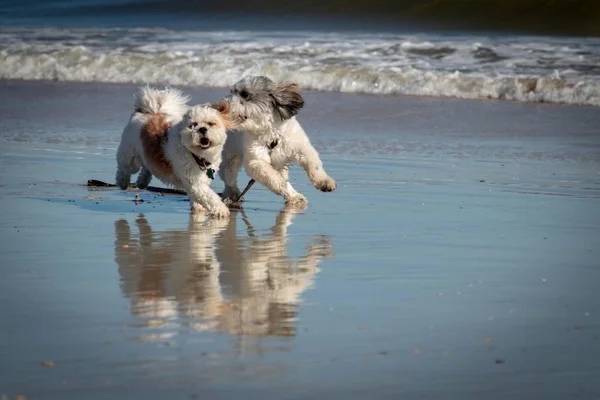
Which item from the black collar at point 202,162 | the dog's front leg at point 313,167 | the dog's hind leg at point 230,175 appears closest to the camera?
the black collar at point 202,162

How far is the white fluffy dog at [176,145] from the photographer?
26.5 ft

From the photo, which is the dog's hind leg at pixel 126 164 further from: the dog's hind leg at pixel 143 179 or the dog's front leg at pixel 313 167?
the dog's front leg at pixel 313 167

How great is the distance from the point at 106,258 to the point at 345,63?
46.6ft

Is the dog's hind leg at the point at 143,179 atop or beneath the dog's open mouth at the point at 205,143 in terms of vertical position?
beneath

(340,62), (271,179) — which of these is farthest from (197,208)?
(340,62)

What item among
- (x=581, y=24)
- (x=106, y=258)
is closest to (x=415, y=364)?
(x=106, y=258)

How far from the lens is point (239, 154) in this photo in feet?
29.4

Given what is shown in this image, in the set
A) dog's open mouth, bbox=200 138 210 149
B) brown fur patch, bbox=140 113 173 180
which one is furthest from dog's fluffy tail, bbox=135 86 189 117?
dog's open mouth, bbox=200 138 210 149

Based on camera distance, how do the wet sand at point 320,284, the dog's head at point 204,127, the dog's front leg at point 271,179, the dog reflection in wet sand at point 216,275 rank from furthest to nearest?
the dog's front leg at point 271,179 < the dog's head at point 204,127 < the dog reflection in wet sand at point 216,275 < the wet sand at point 320,284

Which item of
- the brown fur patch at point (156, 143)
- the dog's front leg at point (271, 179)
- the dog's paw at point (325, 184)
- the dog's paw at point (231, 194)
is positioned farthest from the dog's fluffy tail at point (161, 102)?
the dog's paw at point (325, 184)

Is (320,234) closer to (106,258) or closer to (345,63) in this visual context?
(106,258)

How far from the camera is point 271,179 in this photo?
8648 mm

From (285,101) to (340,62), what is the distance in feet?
39.9

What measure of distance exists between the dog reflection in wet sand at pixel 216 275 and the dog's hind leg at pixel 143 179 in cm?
138
